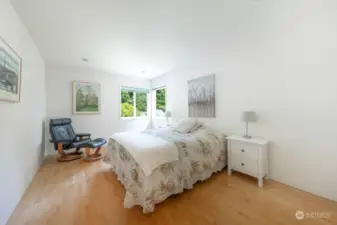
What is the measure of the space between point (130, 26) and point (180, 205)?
245cm

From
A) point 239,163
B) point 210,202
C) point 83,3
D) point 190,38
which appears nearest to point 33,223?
point 210,202

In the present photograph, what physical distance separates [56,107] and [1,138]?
273cm

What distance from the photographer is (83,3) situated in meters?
1.56

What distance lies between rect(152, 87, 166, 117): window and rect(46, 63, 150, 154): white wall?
15.7 inches

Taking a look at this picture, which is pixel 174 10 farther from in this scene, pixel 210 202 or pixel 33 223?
pixel 33 223

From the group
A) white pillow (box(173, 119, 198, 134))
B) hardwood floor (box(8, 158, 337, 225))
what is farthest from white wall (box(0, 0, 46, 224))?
white pillow (box(173, 119, 198, 134))

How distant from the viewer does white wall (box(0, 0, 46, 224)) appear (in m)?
1.41

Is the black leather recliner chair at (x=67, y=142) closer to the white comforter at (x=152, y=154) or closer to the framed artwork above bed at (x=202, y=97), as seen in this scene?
the white comforter at (x=152, y=154)

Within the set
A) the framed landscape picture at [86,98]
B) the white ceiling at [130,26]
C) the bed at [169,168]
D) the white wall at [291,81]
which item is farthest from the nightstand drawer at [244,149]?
the framed landscape picture at [86,98]

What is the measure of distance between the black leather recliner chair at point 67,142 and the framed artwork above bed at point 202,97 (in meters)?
2.34

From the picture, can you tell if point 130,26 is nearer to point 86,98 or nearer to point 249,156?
point 249,156

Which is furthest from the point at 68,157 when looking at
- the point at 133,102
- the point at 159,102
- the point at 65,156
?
the point at 159,102

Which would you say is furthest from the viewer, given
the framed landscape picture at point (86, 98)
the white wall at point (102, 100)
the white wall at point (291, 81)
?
the framed landscape picture at point (86, 98)

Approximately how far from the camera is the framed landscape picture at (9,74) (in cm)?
136
